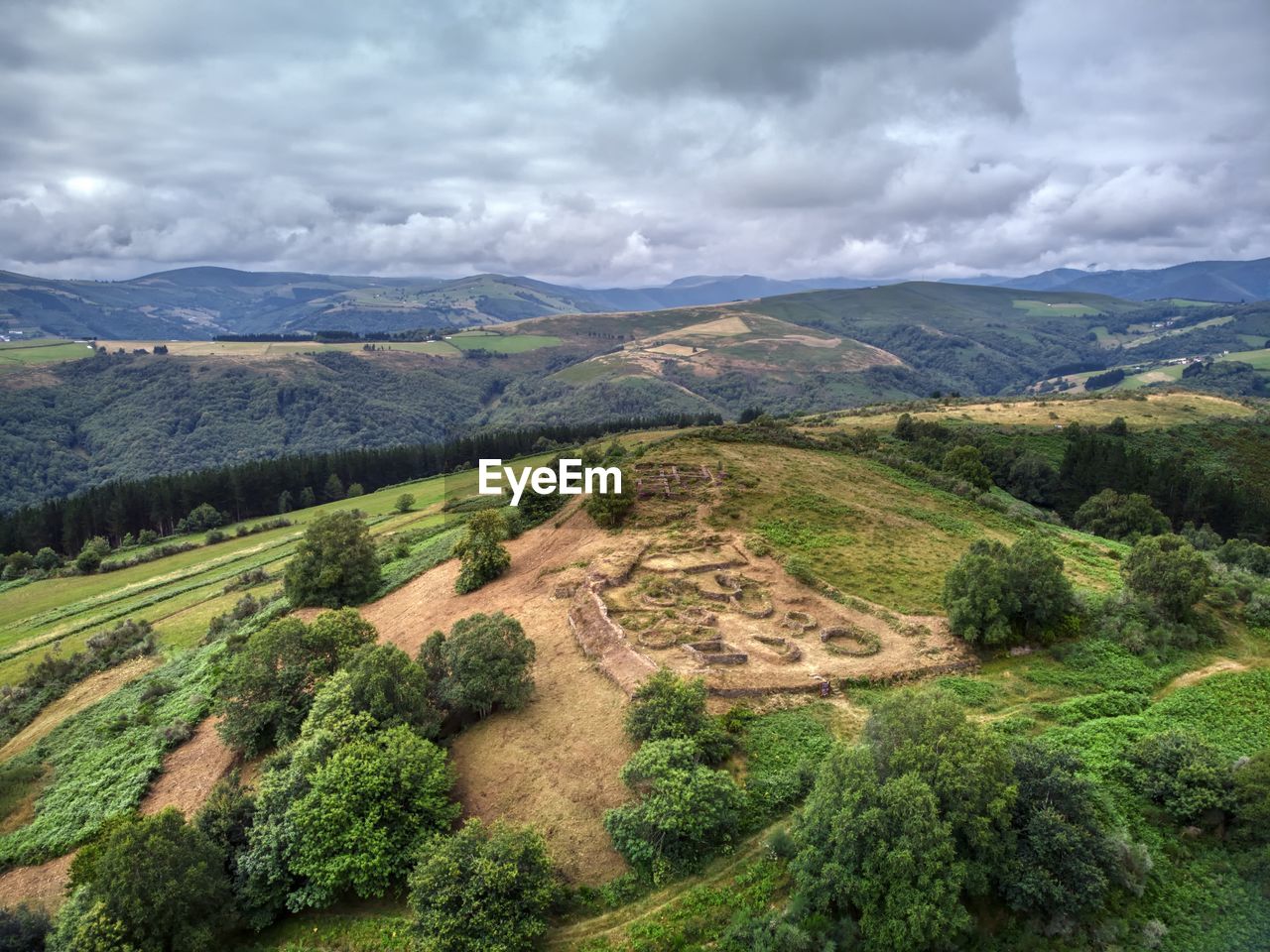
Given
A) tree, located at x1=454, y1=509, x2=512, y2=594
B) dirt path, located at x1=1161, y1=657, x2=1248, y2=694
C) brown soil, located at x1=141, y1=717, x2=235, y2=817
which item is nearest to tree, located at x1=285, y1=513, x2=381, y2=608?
tree, located at x1=454, y1=509, x2=512, y2=594

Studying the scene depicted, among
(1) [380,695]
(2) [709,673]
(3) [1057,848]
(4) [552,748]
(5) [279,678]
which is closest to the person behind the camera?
(3) [1057,848]

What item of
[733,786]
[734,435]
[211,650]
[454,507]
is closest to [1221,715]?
[733,786]

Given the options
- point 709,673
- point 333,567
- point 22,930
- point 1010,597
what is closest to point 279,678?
point 22,930

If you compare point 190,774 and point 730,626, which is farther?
point 730,626

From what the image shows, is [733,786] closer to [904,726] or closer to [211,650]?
[904,726]

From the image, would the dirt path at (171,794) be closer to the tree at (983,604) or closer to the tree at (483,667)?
the tree at (483,667)

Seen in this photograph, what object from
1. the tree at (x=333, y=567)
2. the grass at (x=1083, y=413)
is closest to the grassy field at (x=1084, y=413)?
the grass at (x=1083, y=413)

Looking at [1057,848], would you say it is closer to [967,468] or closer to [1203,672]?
[1203,672]
